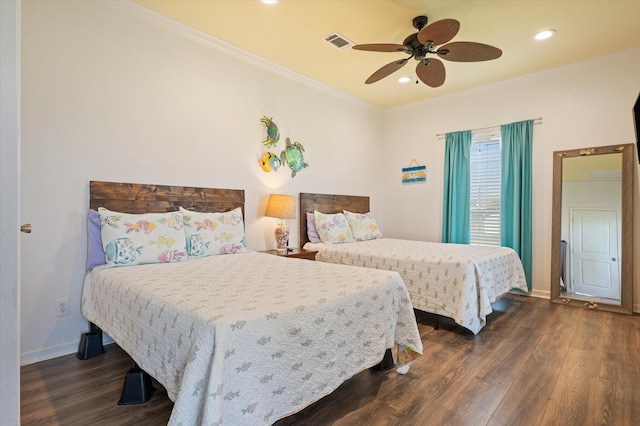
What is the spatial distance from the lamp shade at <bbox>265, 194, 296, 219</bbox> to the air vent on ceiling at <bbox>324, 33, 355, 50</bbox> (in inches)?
65.1

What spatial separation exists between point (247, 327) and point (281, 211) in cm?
239

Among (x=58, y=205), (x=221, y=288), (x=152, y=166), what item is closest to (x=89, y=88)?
(x=152, y=166)

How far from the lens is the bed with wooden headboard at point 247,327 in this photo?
1169 millimetres

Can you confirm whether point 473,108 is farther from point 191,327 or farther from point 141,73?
point 191,327

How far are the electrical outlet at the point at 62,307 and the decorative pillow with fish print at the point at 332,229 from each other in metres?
2.53

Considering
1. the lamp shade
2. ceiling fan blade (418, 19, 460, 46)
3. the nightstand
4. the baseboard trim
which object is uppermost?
ceiling fan blade (418, 19, 460, 46)

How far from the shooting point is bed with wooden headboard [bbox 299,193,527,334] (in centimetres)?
273

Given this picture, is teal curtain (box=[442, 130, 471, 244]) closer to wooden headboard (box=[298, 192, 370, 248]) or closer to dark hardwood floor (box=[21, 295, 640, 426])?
wooden headboard (box=[298, 192, 370, 248])

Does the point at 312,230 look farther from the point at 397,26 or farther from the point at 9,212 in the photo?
the point at 9,212

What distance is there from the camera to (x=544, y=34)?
9.93 feet

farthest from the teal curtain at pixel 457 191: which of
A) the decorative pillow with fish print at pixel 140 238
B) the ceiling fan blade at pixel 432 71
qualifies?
the decorative pillow with fish print at pixel 140 238

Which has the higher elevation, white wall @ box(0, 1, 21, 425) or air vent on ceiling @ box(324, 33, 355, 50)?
air vent on ceiling @ box(324, 33, 355, 50)

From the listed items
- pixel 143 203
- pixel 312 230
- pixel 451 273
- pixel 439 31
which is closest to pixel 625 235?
pixel 451 273

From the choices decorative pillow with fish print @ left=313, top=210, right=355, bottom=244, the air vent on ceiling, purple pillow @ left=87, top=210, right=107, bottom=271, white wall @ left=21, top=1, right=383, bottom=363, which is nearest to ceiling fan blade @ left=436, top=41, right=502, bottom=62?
the air vent on ceiling
